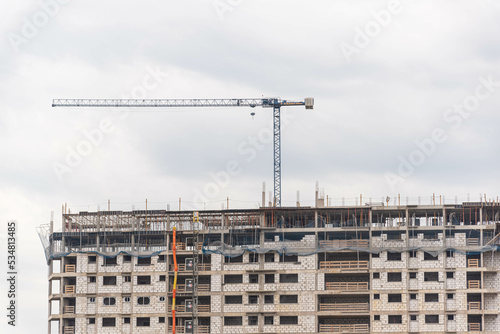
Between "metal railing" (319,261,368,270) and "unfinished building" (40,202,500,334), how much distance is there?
14 cm

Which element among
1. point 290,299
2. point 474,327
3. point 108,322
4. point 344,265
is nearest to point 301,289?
point 290,299

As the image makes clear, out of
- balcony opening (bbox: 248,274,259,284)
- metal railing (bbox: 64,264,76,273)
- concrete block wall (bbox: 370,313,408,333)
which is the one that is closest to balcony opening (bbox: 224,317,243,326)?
balcony opening (bbox: 248,274,259,284)

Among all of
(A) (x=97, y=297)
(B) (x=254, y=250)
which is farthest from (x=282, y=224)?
(A) (x=97, y=297)

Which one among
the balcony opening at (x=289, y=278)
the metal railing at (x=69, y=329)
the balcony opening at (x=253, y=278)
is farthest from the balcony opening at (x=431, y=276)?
the metal railing at (x=69, y=329)

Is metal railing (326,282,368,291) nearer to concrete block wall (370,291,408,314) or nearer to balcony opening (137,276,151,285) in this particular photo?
concrete block wall (370,291,408,314)

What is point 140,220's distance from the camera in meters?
166

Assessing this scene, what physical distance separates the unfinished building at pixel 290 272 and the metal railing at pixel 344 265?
0.14 meters

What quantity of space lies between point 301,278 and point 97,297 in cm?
2889

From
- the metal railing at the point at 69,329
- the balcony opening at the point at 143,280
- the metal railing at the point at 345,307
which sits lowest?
the metal railing at the point at 69,329

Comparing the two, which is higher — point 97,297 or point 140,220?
point 140,220

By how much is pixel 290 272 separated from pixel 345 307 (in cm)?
901

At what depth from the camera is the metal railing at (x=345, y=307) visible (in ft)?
521

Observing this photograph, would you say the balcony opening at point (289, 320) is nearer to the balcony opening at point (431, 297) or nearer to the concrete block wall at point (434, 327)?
the concrete block wall at point (434, 327)

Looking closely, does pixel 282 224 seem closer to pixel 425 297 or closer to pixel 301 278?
pixel 301 278
